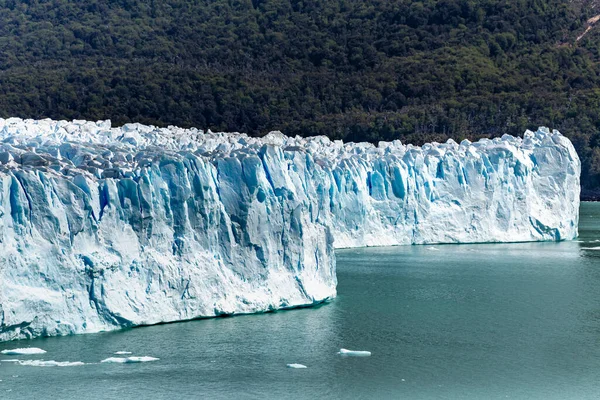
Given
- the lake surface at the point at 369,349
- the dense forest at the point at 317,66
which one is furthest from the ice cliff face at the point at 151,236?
the dense forest at the point at 317,66

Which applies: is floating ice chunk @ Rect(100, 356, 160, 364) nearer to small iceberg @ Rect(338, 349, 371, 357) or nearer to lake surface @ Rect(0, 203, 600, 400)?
lake surface @ Rect(0, 203, 600, 400)

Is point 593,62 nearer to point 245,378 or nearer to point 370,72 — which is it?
point 370,72

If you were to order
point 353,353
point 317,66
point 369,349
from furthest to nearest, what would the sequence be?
point 317,66 → point 369,349 → point 353,353

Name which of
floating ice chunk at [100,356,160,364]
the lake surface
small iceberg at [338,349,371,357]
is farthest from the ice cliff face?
small iceberg at [338,349,371,357]

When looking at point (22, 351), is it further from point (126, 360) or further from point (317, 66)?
point (317, 66)

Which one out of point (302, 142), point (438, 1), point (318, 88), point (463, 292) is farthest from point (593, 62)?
point (463, 292)

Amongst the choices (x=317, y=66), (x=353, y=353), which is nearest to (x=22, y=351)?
(x=353, y=353)
